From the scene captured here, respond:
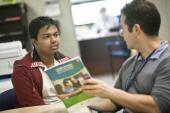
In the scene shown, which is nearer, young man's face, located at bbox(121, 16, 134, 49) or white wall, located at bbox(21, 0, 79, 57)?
young man's face, located at bbox(121, 16, 134, 49)

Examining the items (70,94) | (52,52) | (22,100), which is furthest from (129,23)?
(22,100)

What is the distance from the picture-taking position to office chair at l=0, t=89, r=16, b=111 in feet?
6.88

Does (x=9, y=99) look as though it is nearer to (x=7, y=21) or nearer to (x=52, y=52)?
(x=52, y=52)

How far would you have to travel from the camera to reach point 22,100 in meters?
2.04

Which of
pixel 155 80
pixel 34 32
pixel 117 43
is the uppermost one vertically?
pixel 34 32

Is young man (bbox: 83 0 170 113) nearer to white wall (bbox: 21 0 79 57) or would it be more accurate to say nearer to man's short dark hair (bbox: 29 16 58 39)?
man's short dark hair (bbox: 29 16 58 39)

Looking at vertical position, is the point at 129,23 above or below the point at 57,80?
above

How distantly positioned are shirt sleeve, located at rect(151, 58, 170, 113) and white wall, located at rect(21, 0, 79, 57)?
317 cm

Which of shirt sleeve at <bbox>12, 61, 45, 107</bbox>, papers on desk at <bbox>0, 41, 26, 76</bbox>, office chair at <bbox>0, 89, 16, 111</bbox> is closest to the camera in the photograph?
shirt sleeve at <bbox>12, 61, 45, 107</bbox>

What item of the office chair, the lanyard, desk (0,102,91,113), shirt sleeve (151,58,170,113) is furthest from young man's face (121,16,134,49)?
the office chair

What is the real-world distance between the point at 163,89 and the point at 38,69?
0.97 metres

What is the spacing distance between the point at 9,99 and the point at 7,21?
2.28 m

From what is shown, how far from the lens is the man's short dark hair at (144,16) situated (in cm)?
156

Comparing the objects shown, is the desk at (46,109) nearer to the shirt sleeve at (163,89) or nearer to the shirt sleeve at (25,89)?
the shirt sleeve at (25,89)
